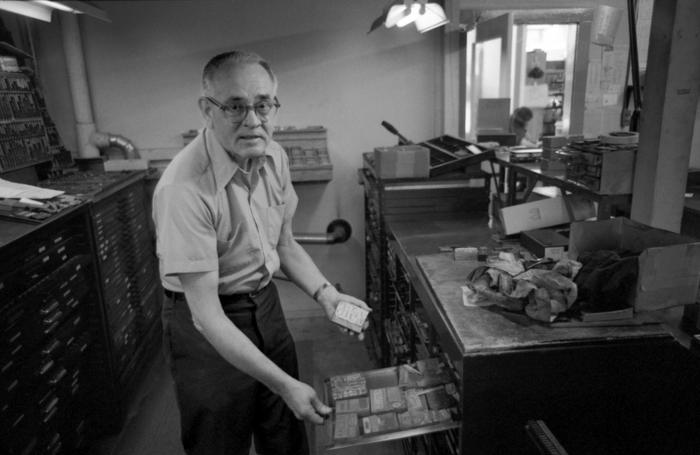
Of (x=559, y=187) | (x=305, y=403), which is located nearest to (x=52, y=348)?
(x=305, y=403)

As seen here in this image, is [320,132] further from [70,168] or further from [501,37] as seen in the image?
[70,168]

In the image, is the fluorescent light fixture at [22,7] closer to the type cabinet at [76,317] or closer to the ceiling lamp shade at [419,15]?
the type cabinet at [76,317]

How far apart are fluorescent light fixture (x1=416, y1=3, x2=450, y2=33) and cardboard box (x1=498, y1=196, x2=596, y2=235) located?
103 centimetres

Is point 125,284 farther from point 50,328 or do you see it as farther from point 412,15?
point 412,15

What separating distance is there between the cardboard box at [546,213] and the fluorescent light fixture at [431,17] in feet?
3.39

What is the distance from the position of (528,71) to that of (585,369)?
12.2 ft

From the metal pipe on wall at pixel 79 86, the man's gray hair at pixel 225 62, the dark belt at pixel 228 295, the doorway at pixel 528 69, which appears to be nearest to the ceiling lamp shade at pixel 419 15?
the doorway at pixel 528 69

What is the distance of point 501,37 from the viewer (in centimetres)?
285

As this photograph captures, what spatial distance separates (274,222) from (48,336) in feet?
3.27

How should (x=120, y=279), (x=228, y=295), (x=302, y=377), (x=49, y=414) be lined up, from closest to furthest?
1. (x=228, y=295)
2. (x=49, y=414)
3. (x=120, y=279)
4. (x=302, y=377)

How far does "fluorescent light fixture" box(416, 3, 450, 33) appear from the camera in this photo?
2.36 m

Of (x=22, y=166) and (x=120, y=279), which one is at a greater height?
(x=22, y=166)

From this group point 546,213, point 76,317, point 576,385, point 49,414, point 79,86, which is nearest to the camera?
point 576,385

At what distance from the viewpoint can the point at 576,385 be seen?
113cm
